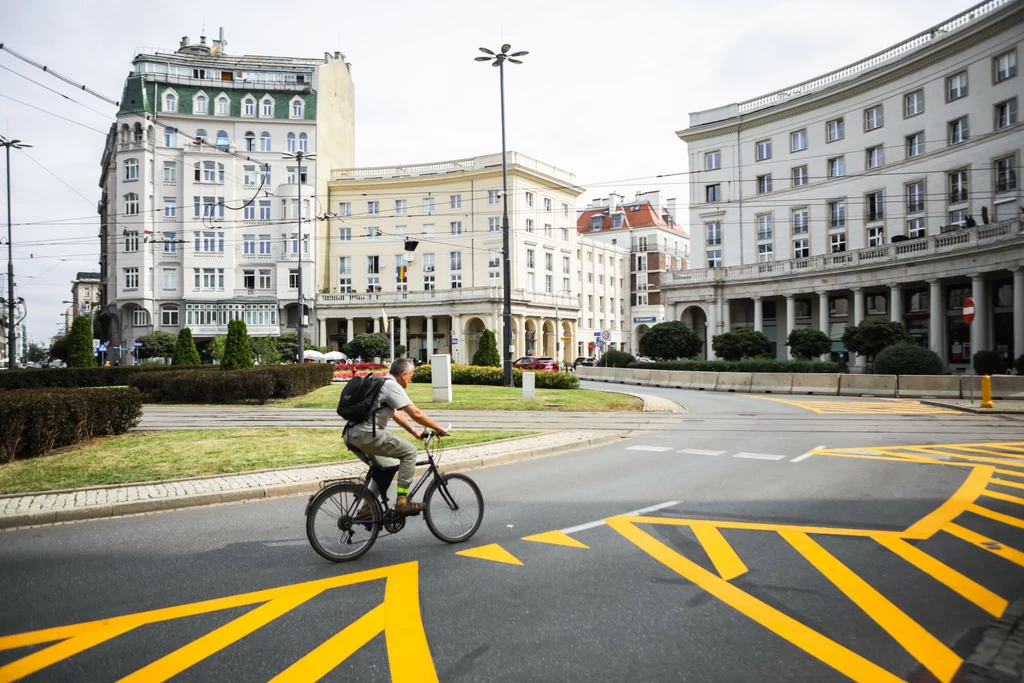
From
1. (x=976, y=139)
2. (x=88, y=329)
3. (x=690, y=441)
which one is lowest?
(x=690, y=441)

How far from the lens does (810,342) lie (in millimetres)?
43625

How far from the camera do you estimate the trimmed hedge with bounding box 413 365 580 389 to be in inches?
1220

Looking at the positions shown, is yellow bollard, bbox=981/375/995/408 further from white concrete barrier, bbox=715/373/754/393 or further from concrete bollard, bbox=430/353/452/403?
concrete bollard, bbox=430/353/452/403

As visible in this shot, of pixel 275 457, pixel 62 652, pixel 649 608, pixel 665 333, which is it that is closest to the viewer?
pixel 62 652

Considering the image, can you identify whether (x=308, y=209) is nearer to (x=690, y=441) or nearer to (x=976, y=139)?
(x=976, y=139)

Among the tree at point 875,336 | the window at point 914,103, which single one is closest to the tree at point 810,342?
the tree at point 875,336

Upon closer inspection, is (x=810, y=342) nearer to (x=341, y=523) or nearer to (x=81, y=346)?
(x=81, y=346)

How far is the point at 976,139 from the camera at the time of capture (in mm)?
41281

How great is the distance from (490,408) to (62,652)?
1781 cm

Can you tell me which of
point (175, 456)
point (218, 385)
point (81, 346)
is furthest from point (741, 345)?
point (175, 456)

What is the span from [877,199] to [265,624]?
52665 millimetres

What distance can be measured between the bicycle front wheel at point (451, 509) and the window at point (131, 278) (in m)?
67.9

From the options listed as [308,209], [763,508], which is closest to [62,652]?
[763,508]

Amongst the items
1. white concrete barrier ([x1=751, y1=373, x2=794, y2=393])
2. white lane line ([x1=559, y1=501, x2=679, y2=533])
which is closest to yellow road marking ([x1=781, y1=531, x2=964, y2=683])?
white lane line ([x1=559, y1=501, x2=679, y2=533])
